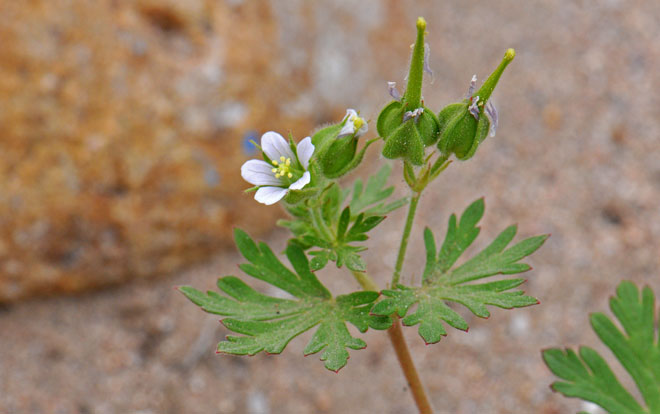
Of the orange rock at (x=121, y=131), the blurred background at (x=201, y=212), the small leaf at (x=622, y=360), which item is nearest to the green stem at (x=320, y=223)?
the small leaf at (x=622, y=360)

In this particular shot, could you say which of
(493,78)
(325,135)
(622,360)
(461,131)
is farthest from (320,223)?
(622,360)

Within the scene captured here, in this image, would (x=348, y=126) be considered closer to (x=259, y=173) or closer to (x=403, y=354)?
(x=259, y=173)

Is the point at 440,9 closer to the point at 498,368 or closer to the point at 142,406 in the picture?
the point at 498,368

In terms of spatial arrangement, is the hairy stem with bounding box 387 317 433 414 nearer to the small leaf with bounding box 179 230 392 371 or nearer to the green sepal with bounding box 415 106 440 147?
the small leaf with bounding box 179 230 392 371

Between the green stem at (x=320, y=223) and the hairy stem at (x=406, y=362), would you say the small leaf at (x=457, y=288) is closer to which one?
the hairy stem at (x=406, y=362)

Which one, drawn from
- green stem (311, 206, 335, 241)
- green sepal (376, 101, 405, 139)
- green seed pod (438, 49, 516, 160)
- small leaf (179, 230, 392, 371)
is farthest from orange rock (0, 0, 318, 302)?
green seed pod (438, 49, 516, 160)
